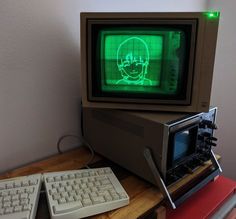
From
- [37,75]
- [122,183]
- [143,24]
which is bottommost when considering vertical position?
[122,183]

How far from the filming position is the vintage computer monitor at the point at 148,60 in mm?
812

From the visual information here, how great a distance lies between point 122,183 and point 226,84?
1.07 m

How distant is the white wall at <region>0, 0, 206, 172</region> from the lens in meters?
0.86

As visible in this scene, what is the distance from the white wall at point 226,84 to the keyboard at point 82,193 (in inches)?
41.3

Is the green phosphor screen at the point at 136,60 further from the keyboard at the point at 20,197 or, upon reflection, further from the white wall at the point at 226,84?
the white wall at the point at 226,84

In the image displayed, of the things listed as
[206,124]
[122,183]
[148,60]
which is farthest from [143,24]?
[122,183]

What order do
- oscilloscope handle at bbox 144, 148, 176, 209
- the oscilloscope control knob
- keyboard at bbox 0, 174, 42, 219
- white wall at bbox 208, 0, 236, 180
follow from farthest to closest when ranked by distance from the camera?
white wall at bbox 208, 0, 236, 180 → the oscilloscope control knob → oscilloscope handle at bbox 144, 148, 176, 209 → keyboard at bbox 0, 174, 42, 219

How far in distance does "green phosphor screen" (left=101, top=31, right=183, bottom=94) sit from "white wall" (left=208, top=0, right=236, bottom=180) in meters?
0.88

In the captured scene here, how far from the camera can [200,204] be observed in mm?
931

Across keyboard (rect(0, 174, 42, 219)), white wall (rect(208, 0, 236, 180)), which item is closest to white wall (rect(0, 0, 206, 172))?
keyboard (rect(0, 174, 42, 219))

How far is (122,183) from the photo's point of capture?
856mm

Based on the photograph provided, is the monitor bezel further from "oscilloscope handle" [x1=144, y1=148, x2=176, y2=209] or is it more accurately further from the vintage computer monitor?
"oscilloscope handle" [x1=144, y1=148, x2=176, y2=209]

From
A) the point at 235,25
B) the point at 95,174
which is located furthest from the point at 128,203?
the point at 235,25

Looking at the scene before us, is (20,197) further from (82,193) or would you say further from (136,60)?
(136,60)
